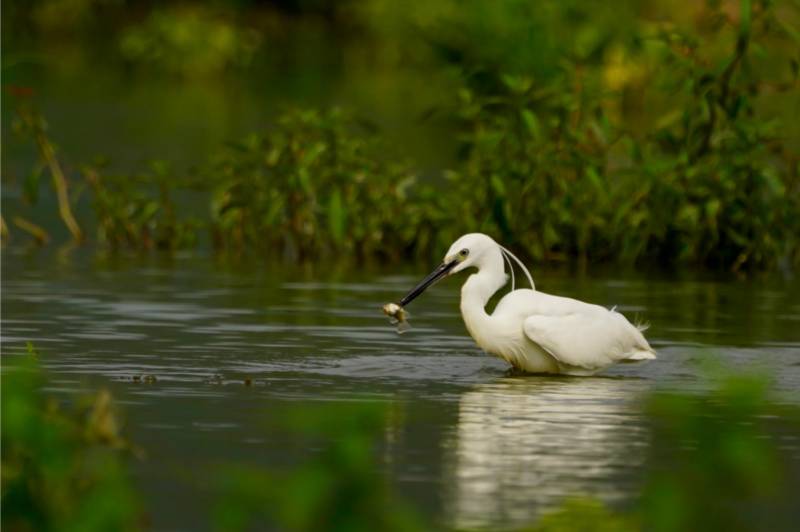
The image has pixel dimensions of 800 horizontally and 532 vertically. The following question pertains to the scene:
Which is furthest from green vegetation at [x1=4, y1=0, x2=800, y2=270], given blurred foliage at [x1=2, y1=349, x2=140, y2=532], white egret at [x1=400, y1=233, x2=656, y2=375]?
blurred foliage at [x1=2, y1=349, x2=140, y2=532]

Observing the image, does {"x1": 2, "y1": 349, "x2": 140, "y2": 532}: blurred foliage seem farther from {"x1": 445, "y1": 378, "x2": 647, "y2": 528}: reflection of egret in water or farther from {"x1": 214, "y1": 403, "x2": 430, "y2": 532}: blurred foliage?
{"x1": 445, "y1": 378, "x2": 647, "y2": 528}: reflection of egret in water

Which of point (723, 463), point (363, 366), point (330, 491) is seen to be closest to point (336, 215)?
point (363, 366)

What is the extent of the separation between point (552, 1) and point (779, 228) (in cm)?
1923

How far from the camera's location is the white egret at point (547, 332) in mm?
13938

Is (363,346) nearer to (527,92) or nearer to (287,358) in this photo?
(287,358)

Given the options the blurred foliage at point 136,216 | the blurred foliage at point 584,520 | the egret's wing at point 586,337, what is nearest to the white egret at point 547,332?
the egret's wing at point 586,337

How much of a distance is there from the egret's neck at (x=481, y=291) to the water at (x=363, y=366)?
32cm

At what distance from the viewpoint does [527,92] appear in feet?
69.8

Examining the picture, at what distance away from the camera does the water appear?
411 inches

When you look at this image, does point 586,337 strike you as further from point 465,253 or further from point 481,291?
point 465,253

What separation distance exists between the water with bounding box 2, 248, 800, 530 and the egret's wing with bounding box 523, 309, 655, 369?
0.16 m

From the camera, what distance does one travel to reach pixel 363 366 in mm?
14492

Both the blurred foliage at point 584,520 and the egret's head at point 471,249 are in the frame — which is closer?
the blurred foliage at point 584,520

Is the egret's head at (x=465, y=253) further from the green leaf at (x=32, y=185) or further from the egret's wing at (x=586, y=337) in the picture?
the green leaf at (x=32, y=185)
